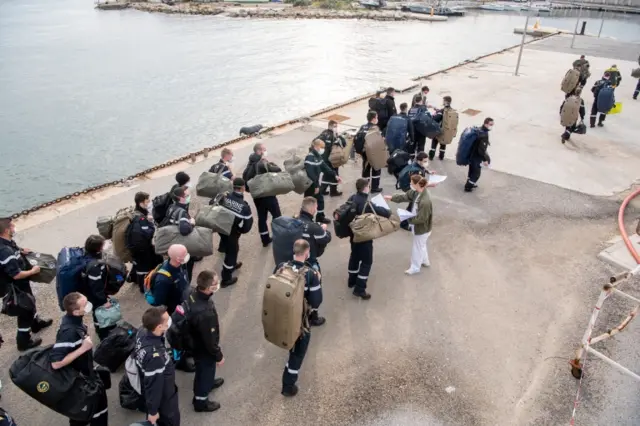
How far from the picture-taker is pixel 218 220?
6.28 metres

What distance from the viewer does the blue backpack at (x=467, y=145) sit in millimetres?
9117

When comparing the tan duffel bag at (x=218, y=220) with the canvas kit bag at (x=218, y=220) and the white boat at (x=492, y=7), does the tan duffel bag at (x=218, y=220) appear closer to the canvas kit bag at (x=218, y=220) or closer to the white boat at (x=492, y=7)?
the canvas kit bag at (x=218, y=220)

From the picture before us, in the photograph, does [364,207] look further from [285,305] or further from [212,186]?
Result: [212,186]

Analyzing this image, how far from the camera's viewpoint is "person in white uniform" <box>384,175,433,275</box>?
6.69m

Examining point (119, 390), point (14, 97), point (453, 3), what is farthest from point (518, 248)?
point (453, 3)

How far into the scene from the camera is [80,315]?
4195mm

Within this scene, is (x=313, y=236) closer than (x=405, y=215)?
Yes

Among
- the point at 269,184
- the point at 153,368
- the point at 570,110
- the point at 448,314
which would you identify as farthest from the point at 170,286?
the point at 570,110

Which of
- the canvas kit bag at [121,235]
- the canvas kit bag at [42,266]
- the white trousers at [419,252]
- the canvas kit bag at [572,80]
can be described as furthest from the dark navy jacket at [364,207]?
the canvas kit bag at [572,80]

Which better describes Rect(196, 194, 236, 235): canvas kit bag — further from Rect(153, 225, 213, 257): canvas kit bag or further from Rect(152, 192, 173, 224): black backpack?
Rect(152, 192, 173, 224): black backpack

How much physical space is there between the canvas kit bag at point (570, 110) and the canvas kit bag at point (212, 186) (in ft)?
29.1

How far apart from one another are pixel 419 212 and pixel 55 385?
4804 millimetres

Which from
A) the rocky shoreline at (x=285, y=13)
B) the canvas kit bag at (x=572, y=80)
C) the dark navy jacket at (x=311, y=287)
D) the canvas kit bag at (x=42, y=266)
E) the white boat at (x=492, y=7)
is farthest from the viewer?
the white boat at (x=492, y=7)

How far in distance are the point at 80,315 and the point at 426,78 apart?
17.9m
